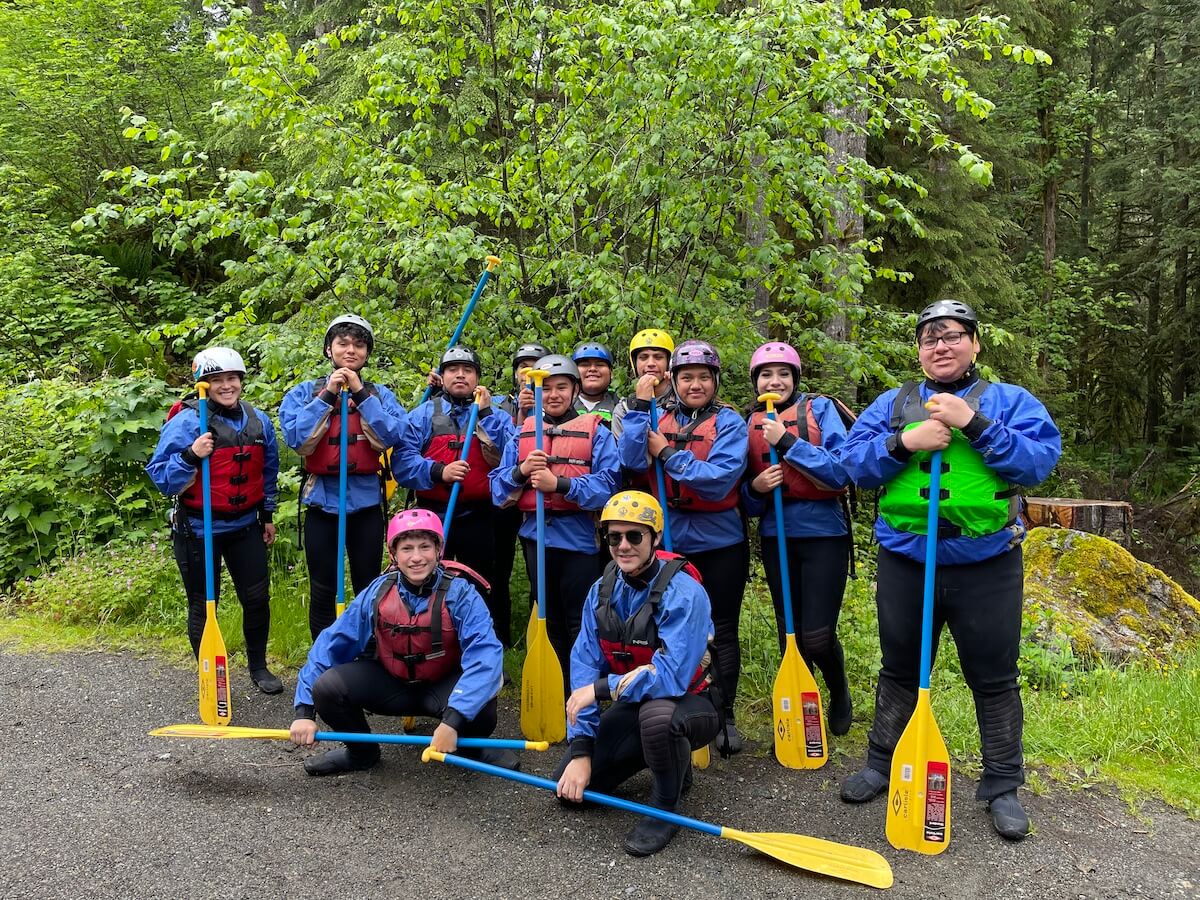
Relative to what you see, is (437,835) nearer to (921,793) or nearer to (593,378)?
(921,793)

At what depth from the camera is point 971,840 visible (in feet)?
11.7

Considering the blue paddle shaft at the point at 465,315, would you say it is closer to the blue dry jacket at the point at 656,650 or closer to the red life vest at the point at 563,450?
the red life vest at the point at 563,450

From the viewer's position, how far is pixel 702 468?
4250mm

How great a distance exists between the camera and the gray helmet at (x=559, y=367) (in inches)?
188

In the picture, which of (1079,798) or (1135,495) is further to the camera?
(1135,495)

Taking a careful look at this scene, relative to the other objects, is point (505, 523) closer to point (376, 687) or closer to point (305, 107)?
point (376, 687)

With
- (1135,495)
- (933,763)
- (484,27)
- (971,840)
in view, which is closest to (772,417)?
(933,763)

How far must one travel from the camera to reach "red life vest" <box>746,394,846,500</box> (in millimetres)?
4336

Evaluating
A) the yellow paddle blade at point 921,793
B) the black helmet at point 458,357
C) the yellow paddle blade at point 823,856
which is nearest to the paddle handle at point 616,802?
the yellow paddle blade at point 823,856

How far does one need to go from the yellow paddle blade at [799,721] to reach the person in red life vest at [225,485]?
3.09m

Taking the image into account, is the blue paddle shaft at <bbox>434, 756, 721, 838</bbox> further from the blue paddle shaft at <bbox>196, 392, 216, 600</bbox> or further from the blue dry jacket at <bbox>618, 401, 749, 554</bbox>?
the blue paddle shaft at <bbox>196, 392, 216, 600</bbox>

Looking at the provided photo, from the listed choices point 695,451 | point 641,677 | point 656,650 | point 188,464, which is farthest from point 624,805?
point 188,464

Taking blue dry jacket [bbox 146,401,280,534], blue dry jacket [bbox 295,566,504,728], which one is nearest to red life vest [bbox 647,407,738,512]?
blue dry jacket [bbox 295,566,504,728]

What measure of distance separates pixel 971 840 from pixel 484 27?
5.73m
